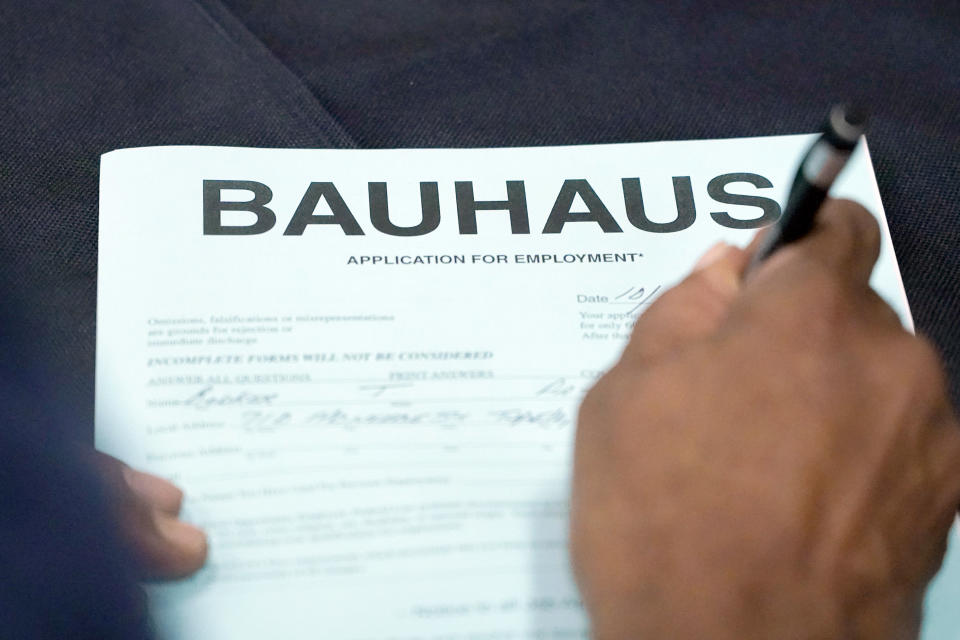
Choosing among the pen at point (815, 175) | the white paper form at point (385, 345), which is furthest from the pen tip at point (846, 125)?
the white paper form at point (385, 345)

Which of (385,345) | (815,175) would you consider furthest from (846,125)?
(385,345)

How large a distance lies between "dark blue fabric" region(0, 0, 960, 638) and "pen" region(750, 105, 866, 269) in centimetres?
13

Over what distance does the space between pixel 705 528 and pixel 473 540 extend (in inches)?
4.0

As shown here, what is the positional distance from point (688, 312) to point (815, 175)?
0.18 feet

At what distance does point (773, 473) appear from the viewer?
28cm

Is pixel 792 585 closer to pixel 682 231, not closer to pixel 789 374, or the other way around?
pixel 789 374

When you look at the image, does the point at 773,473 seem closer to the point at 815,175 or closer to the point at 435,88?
the point at 815,175

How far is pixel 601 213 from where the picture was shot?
1.44 ft

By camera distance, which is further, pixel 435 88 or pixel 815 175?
pixel 435 88

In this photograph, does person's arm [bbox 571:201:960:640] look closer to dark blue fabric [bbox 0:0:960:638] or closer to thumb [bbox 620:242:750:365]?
thumb [bbox 620:242:750:365]

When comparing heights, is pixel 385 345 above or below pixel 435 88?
below

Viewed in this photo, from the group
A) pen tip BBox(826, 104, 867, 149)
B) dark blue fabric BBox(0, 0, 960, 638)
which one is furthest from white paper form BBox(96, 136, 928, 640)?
pen tip BBox(826, 104, 867, 149)

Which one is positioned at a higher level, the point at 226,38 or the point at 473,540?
the point at 226,38

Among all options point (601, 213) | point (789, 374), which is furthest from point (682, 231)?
point (789, 374)
